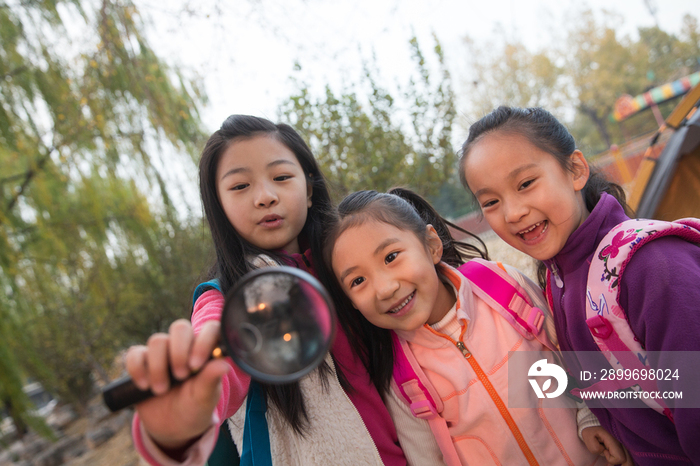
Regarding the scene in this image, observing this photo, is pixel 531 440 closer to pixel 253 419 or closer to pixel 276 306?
pixel 253 419

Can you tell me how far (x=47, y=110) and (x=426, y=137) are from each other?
4521mm

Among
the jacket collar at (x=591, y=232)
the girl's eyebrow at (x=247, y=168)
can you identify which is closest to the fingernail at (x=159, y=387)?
the girl's eyebrow at (x=247, y=168)

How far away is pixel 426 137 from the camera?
4.07m

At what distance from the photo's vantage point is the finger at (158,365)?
2.87 ft

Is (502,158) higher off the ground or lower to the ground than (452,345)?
higher

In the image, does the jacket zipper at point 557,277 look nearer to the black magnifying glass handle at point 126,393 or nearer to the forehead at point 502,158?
the forehead at point 502,158

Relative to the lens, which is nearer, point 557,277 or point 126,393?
point 126,393

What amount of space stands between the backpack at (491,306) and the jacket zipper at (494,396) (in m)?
0.17

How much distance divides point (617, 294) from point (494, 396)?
572 mm

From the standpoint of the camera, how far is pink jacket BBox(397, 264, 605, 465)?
1.57 m

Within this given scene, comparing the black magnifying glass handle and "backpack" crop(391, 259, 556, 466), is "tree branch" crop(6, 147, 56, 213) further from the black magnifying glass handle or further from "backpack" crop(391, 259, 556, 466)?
the black magnifying glass handle

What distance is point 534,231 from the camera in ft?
5.34

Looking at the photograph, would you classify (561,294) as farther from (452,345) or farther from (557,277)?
(452,345)

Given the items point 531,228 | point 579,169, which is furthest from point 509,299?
point 579,169
